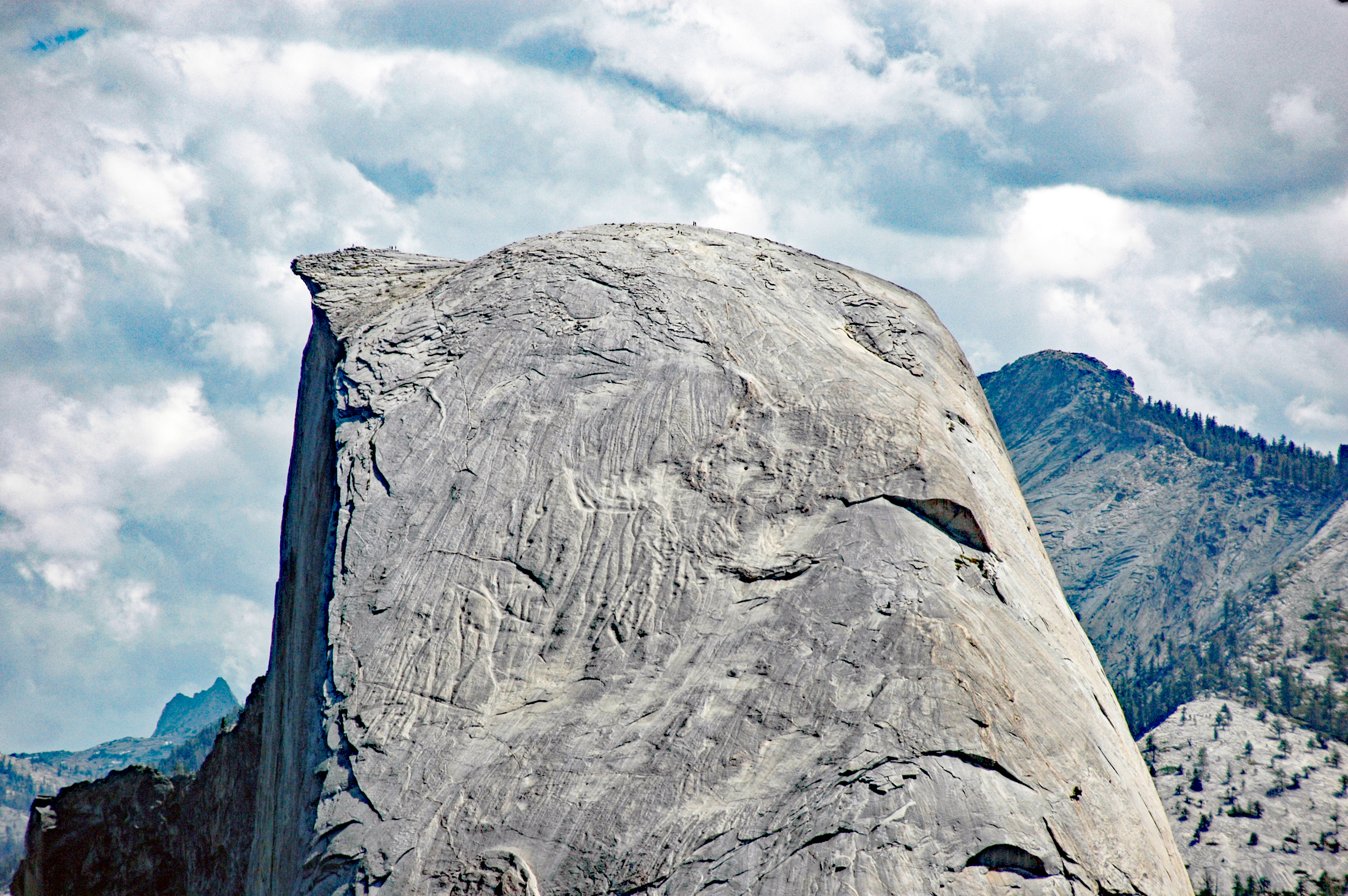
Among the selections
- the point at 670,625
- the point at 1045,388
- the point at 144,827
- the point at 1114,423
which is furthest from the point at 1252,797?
the point at 1045,388

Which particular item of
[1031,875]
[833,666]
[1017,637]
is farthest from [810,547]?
[1031,875]

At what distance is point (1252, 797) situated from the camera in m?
63.7

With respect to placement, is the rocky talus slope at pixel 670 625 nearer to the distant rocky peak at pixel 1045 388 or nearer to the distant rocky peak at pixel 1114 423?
the distant rocky peak at pixel 1114 423

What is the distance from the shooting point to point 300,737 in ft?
36.6

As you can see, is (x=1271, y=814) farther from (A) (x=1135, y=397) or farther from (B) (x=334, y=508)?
(A) (x=1135, y=397)

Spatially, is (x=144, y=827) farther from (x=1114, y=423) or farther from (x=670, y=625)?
(x=1114, y=423)

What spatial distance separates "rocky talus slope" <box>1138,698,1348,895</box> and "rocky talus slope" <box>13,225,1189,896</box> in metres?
50.7

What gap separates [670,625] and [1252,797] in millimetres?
68048

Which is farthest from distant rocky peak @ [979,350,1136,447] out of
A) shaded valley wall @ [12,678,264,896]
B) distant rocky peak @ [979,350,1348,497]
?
shaded valley wall @ [12,678,264,896]

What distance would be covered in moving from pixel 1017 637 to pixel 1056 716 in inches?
39.5

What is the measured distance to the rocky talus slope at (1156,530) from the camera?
95.1m

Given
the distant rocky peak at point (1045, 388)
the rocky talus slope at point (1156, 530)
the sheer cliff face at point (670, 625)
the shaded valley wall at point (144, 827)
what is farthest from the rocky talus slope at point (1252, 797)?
the distant rocky peak at point (1045, 388)

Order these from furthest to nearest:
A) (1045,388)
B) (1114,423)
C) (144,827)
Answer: (1045,388) < (1114,423) < (144,827)

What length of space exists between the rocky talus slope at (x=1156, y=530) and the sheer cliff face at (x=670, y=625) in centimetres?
8343
